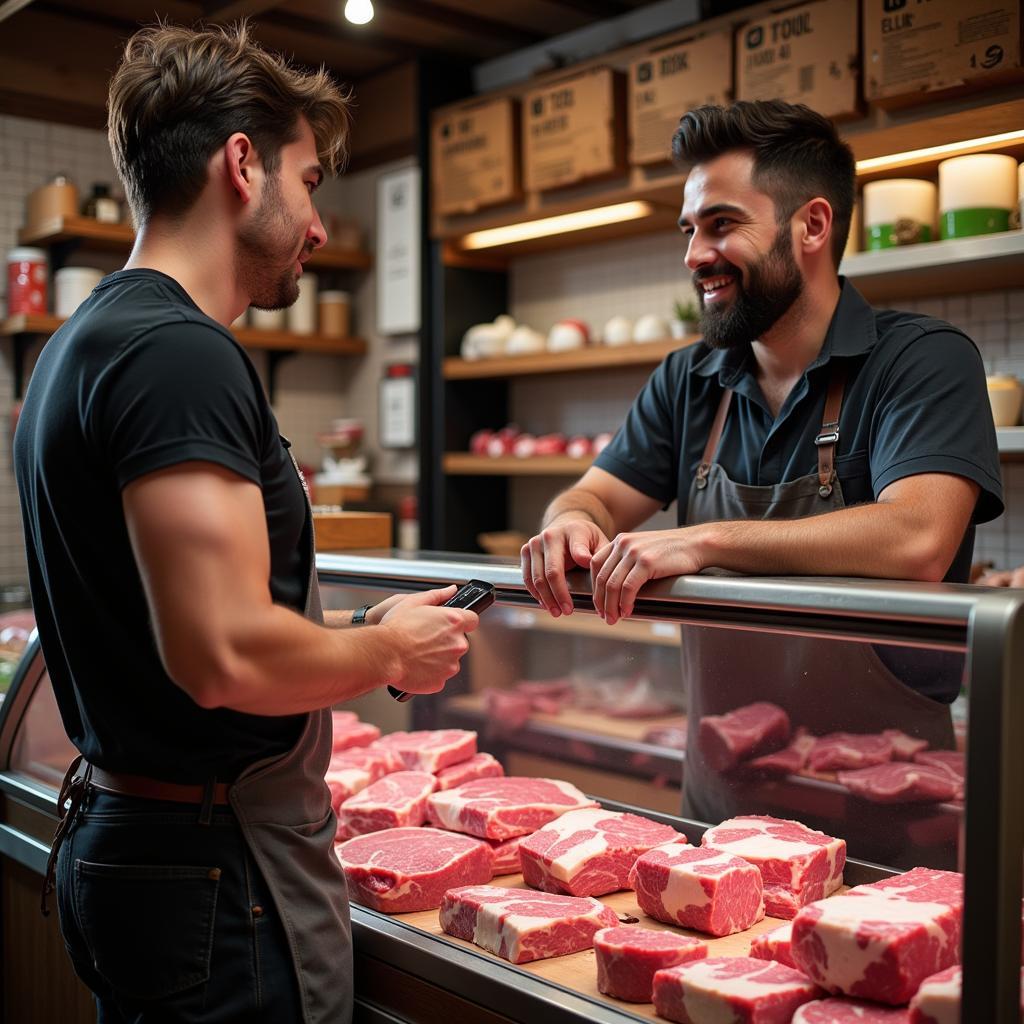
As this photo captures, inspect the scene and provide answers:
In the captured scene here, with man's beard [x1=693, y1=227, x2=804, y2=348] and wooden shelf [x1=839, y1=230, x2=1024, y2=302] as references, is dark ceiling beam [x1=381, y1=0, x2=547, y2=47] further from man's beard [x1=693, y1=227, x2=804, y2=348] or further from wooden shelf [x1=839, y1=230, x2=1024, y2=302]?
man's beard [x1=693, y1=227, x2=804, y2=348]

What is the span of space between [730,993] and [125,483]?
79 centimetres

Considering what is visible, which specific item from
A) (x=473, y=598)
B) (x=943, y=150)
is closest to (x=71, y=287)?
(x=943, y=150)

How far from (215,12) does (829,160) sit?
2953 mm

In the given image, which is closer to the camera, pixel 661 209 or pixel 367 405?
pixel 661 209

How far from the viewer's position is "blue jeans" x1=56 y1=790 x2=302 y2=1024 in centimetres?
123

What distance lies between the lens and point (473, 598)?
59.9 inches

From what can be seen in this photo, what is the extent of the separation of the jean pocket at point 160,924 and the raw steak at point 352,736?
36.1 inches

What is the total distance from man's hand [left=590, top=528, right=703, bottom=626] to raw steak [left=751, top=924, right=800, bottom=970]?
15.8 inches

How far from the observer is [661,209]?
4160 millimetres

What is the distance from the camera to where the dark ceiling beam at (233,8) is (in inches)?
161

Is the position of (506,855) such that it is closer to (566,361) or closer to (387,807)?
(387,807)

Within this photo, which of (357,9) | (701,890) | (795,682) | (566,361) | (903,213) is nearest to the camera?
(701,890)

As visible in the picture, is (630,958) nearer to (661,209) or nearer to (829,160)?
(829,160)

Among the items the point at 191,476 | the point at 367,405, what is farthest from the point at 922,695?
the point at 367,405
